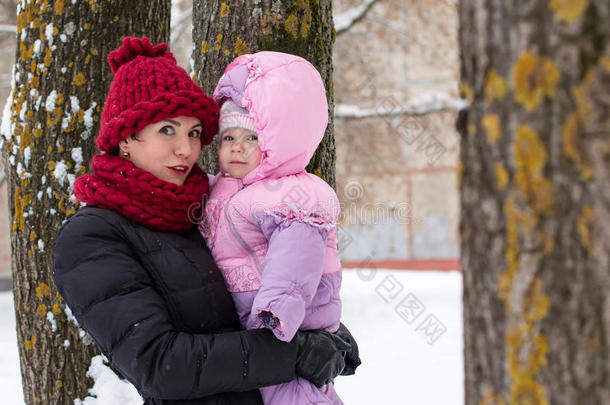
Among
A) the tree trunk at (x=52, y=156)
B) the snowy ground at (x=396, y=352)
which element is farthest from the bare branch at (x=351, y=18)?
the tree trunk at (x=52, y=156)

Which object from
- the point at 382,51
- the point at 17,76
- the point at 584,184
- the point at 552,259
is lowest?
the point at 552,259

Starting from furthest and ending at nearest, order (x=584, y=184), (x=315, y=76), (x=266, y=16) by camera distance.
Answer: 1. (x=266, y=16)
2. (x=315, y=76)
3. (x=584, y=184)

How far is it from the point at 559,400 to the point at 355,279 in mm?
12558

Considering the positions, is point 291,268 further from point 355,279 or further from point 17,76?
point 355,279

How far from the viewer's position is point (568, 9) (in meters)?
1.08

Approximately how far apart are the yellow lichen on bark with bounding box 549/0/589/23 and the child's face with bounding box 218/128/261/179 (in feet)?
3.91

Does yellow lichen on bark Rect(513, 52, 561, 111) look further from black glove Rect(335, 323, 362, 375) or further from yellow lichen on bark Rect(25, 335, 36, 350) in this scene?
yellow lichen on bark Rect(25, 335, 36, 350)

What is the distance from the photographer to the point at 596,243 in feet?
3.61

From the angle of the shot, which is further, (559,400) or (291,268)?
(291,268)

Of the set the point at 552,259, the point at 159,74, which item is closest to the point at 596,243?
the point at 552,259

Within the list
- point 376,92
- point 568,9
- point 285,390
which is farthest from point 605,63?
point 376,92

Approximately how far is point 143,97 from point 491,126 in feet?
3.78

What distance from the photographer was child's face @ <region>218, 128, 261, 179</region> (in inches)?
83.5

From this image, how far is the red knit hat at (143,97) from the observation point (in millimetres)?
1938
